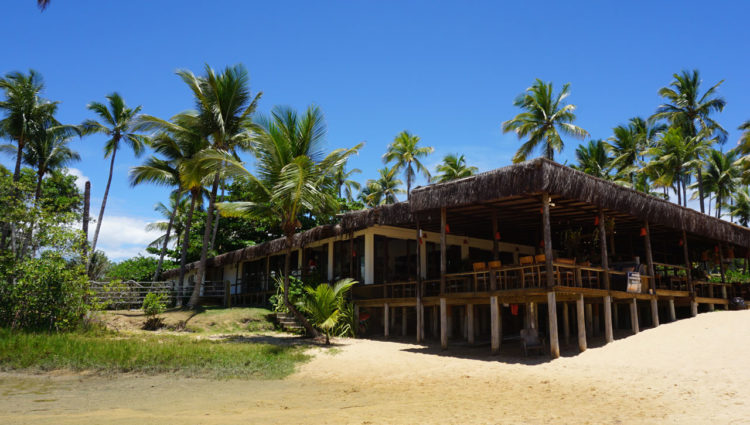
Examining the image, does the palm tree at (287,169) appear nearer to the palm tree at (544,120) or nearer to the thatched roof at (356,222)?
the thatched roof at (356,222)

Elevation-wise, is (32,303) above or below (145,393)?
above

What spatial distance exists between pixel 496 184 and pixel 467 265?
264 inches

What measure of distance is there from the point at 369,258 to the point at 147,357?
8.13 meters

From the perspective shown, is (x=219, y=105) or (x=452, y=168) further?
(x=452, y=168)

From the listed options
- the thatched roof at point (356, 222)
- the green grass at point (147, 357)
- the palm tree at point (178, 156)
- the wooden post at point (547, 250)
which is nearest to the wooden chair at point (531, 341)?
the wooden post at point (547, 250)

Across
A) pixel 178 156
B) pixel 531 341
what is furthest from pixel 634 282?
pixel 178 156

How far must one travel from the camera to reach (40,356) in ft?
37.8

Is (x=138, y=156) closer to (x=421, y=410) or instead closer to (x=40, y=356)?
(x=40, y=356)

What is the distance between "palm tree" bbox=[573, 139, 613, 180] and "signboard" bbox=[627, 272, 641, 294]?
22800 mm

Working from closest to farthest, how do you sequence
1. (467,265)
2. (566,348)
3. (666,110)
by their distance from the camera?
(566,348) → (467,265) → (666,110)

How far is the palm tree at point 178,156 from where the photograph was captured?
2147 centimetres

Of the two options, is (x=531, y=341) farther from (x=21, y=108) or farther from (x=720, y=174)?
(x=720, y=174)

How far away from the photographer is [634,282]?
13.8 meters

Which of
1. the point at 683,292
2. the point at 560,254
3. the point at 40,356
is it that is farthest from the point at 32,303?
the point at 683,292
